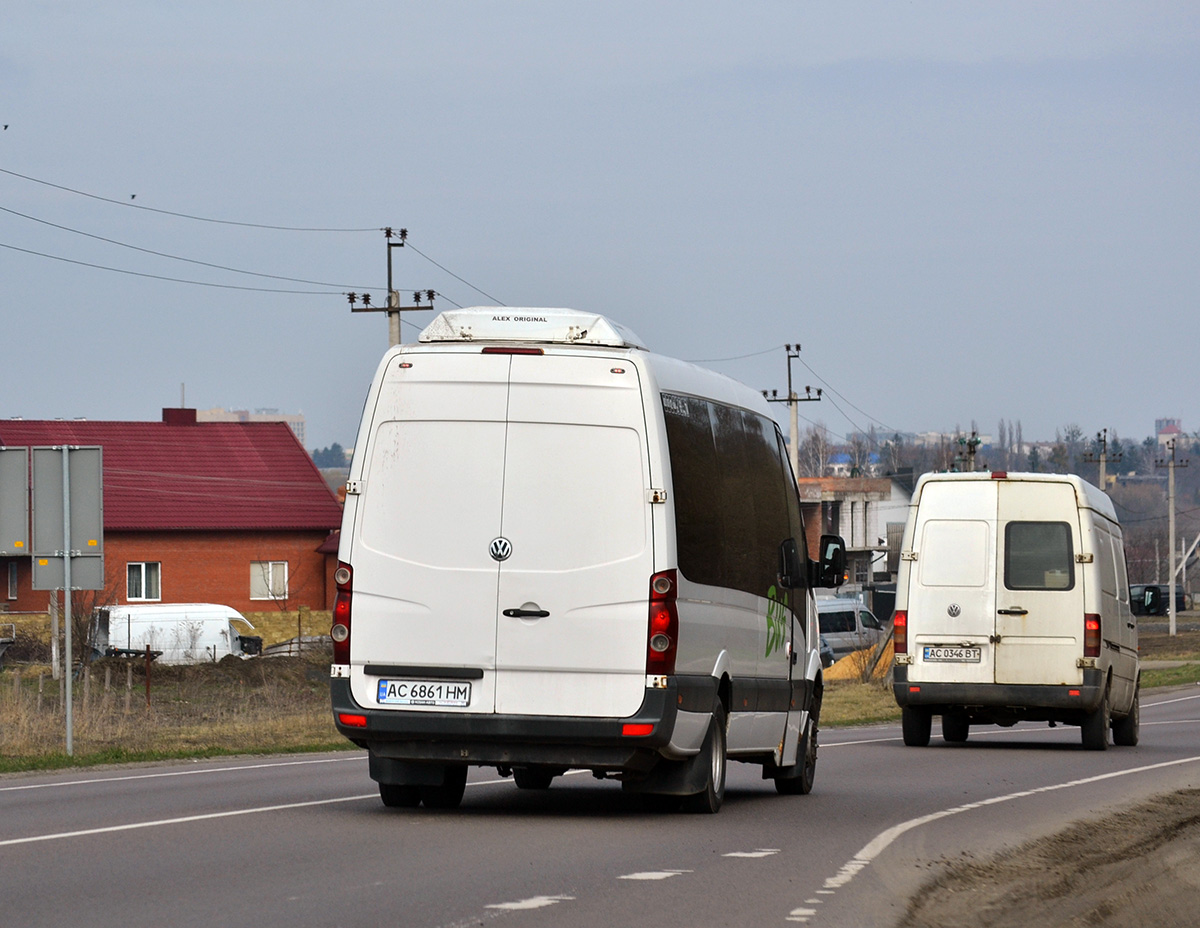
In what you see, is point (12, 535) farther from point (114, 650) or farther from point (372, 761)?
point (114, 650)

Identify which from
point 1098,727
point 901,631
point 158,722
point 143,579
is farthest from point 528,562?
point 143,579

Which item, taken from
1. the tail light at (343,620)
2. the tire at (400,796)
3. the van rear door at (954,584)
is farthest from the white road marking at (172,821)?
the van rear door at (954,584)

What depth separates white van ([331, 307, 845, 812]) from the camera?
11.6 metres

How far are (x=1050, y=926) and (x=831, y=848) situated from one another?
9.48 feet

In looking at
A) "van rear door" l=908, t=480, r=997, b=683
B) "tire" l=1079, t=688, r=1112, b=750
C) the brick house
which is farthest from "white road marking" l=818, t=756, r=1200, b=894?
the brick house

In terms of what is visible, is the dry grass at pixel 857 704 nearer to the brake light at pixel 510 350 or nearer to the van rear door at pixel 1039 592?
the van rear door at pixel 1039 592

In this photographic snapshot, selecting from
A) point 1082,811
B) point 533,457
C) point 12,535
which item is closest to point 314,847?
point 533,457

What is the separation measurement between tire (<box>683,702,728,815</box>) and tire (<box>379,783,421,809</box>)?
5.93 ft

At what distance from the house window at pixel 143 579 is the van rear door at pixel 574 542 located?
5498cm

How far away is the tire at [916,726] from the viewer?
72.8ft

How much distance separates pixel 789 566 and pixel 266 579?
2112 inches

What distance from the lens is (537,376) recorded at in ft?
39.1

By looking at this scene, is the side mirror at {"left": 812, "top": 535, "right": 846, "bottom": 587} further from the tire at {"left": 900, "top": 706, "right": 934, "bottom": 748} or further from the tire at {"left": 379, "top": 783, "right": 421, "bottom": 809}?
the tire at {"left": 900, "top": 706, "right": 934, "bottom": 748}

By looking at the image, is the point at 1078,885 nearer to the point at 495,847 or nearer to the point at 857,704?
the point at 495,847
